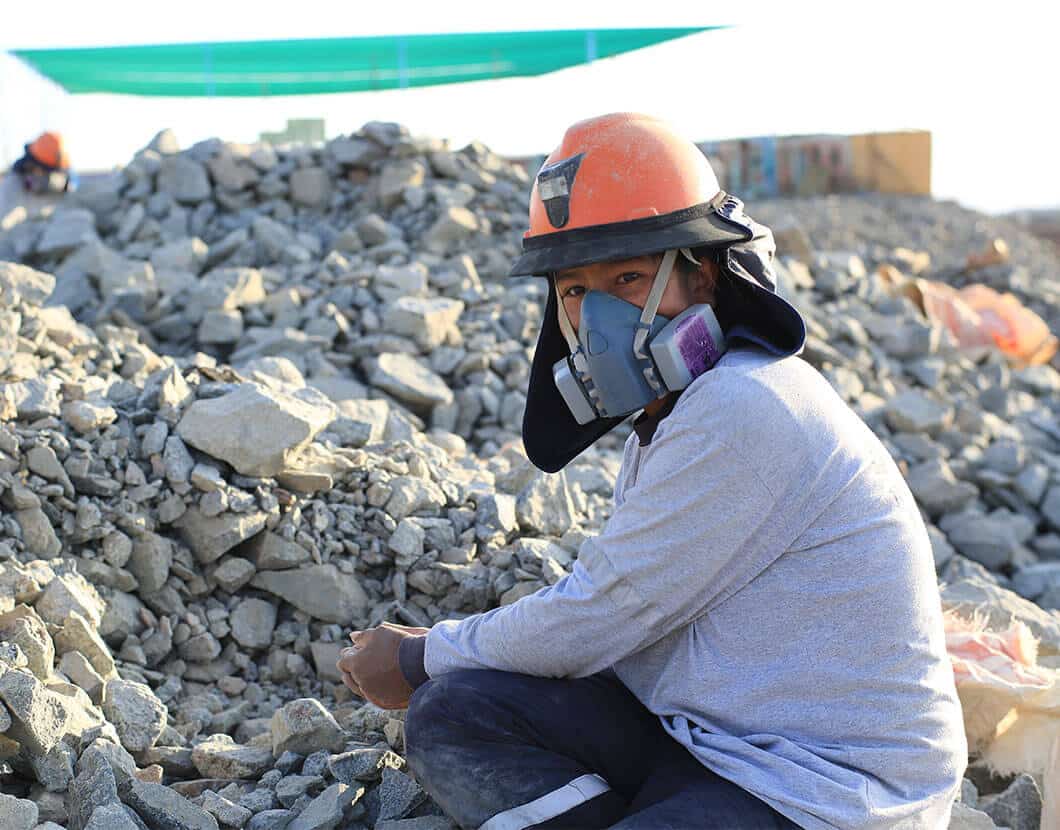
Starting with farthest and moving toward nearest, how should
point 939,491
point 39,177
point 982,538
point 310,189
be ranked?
1. point 39,177
2. point 310,189
3. point 939,491
4. point 982,538

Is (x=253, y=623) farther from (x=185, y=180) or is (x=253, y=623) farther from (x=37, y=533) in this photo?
(x=185, y=180)

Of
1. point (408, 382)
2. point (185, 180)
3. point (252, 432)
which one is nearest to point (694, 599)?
point (252, 432)

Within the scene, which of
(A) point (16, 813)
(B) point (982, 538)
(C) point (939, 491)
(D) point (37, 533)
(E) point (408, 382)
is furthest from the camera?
(C) point (939, 491)

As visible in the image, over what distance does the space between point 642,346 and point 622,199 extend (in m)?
0.30

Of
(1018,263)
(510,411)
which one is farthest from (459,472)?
(1018,263)

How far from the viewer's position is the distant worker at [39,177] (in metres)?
11.4

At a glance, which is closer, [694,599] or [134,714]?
[694,599]

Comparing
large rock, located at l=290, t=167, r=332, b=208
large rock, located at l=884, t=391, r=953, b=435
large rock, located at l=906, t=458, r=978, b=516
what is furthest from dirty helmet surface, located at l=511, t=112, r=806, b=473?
large rock, located at l=290, t=167, r=332, b=208

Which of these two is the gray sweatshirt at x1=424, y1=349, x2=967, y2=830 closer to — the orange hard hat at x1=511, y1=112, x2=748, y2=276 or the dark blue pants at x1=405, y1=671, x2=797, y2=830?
the dark blue pants at x1=405, y1=671, x2=797, y2=830

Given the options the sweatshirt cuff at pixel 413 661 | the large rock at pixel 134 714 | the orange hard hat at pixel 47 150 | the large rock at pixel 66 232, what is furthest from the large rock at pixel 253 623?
the orange hard hat at pixel 47 150

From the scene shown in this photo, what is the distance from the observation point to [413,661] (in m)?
2.65

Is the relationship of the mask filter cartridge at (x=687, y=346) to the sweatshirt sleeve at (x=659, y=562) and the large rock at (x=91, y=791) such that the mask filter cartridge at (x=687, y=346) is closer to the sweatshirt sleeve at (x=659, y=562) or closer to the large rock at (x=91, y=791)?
the sweatshirt sleeve at (x=659, y=562)

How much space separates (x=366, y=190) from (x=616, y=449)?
379 centimetres

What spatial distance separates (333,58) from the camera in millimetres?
11555
